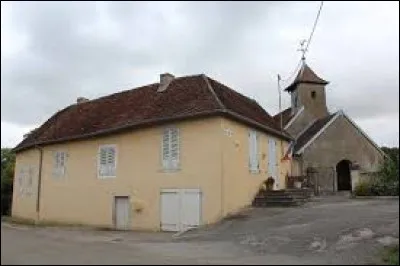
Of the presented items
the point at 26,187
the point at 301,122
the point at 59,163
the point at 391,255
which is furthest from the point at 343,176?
the point at 391,255

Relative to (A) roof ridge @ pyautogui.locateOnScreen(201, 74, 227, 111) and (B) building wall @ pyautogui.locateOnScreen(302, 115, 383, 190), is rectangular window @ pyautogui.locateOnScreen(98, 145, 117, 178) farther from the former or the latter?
(B) building wall @ pyautogui.locateOnScreen(302, 115, 383, 190)

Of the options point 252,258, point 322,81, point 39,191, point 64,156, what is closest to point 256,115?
point 64,156

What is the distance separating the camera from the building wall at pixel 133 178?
20.4 m

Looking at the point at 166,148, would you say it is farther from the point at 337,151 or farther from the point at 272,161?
the point at 337,151

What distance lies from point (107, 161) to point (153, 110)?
130 inches

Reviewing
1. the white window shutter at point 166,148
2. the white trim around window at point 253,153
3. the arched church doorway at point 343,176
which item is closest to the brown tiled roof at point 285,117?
the arched church doorway at point 343,176

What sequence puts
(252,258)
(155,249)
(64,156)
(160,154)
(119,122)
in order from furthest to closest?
(64,156), (119,122), (160,154), (155,249), (252,258)

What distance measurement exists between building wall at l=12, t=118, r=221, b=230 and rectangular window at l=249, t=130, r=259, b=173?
294 centimetres

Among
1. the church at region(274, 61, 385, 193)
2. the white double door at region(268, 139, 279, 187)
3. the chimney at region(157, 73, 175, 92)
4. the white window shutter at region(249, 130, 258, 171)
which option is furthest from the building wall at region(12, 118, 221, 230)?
the church at region(274, 61, 385, 193)

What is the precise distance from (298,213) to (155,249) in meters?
6.92

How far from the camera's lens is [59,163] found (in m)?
26.3

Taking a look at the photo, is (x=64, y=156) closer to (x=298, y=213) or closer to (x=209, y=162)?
(x=209, y=162)

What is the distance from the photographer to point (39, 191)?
89.6 feet

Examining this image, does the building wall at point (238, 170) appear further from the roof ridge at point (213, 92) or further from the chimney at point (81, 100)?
the chimney at point (81, 100)
